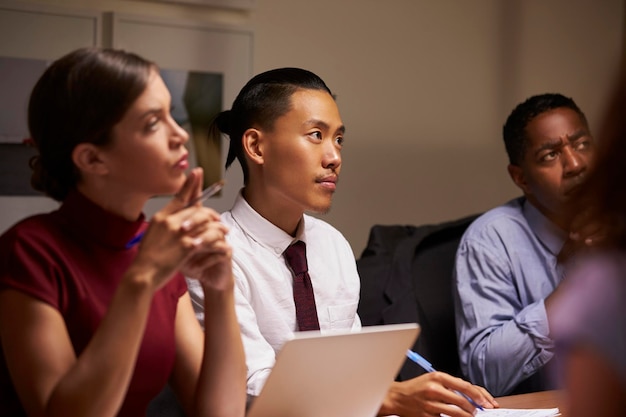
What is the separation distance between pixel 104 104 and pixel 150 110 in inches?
2.7

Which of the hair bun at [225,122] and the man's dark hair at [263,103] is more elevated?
the man's dark hair at [263,103]

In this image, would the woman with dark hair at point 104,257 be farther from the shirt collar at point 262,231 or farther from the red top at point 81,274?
the shirt collar at point 262,231

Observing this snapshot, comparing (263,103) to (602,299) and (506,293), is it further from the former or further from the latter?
(602,299)

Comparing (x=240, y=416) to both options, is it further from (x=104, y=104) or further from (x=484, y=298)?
(x=484, y=298)

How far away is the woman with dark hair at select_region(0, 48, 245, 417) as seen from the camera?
1.13 metres

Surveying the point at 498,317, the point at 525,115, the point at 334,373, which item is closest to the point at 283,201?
the point at 334,373

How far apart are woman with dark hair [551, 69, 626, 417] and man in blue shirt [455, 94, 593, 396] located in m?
1.47

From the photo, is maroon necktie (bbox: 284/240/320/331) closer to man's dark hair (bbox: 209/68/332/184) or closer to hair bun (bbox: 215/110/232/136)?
man's dark hair (bbox: 209/68/332/184)

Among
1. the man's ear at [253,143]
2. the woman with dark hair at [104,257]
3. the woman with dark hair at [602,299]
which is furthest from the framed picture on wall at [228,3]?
the woman with dark hair at [602,299]

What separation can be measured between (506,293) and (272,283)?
840 mm

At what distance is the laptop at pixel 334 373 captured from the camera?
1.27m

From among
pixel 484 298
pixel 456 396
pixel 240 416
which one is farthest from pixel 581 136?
pixel 240 416

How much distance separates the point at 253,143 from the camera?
1.97 meters

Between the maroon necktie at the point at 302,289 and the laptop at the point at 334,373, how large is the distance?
0.44 metres
